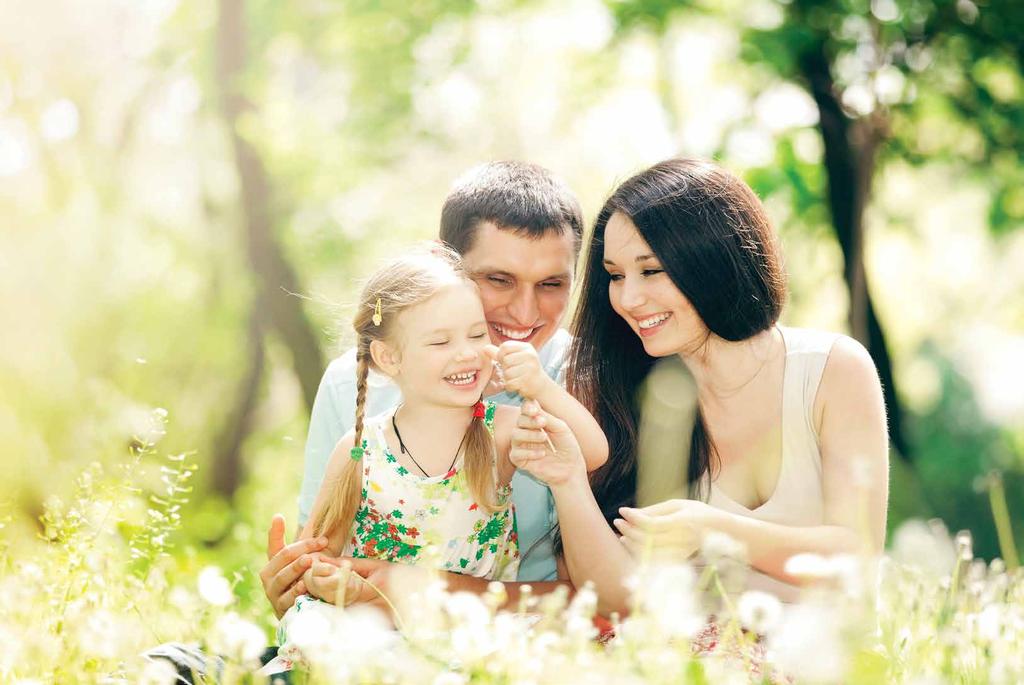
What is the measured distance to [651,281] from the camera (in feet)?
10.9

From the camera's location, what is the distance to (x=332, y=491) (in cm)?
322

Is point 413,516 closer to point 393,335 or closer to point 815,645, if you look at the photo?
point 393,335

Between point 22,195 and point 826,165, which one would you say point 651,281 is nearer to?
point 826,165

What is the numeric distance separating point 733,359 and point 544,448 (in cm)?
82

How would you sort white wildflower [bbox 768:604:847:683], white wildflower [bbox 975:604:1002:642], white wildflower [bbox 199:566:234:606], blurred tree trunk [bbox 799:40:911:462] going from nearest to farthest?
white wildflower [bbox 768:604:847:683], white wildflower [bbox 199:566:234:606], white wildflower [bbox 975:604:1002:642], blurred tree trunk [bbox 799:40:911:462]

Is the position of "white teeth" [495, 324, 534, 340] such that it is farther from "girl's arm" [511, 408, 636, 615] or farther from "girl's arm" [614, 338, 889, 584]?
"girl's arm" [614, 338, 889, 584]

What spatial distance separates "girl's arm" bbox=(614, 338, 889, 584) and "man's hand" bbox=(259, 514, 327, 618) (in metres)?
0.86

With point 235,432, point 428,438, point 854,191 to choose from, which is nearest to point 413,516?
point 428,438

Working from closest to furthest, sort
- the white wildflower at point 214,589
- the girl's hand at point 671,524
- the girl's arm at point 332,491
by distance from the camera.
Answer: the white wildflower at point 214,589 → the girl's hand at point 671,524 → the girl's arm at point 332,491

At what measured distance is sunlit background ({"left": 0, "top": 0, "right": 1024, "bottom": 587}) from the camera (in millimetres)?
8461

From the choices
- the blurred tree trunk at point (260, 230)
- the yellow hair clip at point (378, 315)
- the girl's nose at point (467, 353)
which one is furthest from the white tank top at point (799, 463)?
the blurred tree trunk at point (260, 230)

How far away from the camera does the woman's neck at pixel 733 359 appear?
350cm

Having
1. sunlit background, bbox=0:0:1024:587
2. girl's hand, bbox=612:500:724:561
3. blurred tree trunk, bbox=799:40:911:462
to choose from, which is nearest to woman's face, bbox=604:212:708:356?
girl's hand, bbox=612:500:724:561

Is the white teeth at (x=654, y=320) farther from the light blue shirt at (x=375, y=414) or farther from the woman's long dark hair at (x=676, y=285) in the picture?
the light blue shirt at (x=375, y=414)
